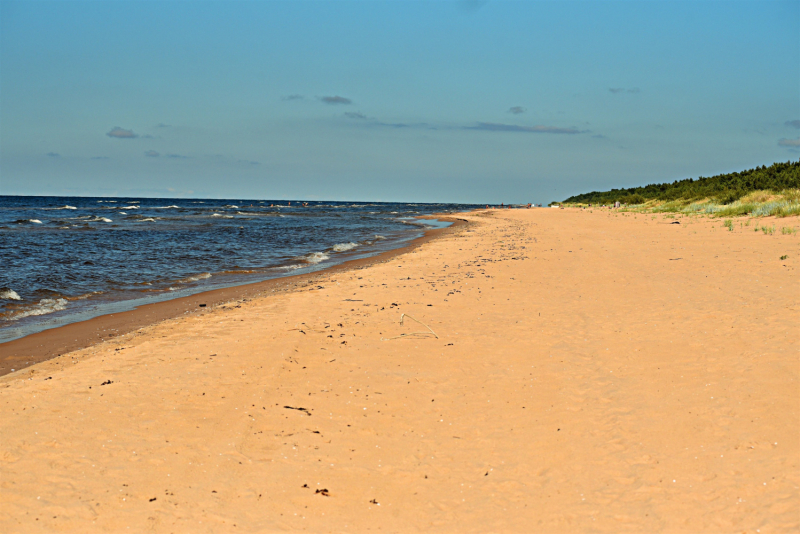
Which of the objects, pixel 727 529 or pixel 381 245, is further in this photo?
pixel 381 245

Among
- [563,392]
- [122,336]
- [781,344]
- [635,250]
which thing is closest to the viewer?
[563,392]

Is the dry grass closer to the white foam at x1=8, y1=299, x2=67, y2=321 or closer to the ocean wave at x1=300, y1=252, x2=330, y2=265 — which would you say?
the ocean wave at x1=300, y1=252, x2=330, y2=265

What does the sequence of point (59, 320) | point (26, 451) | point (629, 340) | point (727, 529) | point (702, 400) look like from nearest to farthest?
point (727, 529), point (26, 451), point (702, 400), point (629, 340), point (59, 320)

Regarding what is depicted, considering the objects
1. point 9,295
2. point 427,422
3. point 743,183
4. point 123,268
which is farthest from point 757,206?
point 9,295

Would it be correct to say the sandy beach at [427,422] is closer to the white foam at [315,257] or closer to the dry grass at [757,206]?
the white foam at [315,257]

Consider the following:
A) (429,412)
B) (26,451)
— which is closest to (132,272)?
(26,451)

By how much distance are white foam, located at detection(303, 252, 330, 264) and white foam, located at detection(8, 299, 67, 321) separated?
374 inches

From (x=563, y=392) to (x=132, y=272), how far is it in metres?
15.5

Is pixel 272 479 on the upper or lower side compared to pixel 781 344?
lower

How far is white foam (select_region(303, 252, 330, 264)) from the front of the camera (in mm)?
20391

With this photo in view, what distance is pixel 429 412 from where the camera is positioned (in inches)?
212

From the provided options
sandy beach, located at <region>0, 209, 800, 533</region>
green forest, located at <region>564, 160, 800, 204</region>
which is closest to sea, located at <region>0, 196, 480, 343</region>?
sandy beach, located at <region>0, 209, 800, 533</region>

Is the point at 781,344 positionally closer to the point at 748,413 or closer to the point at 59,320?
the point at 748,413

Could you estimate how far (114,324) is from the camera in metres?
10.1
